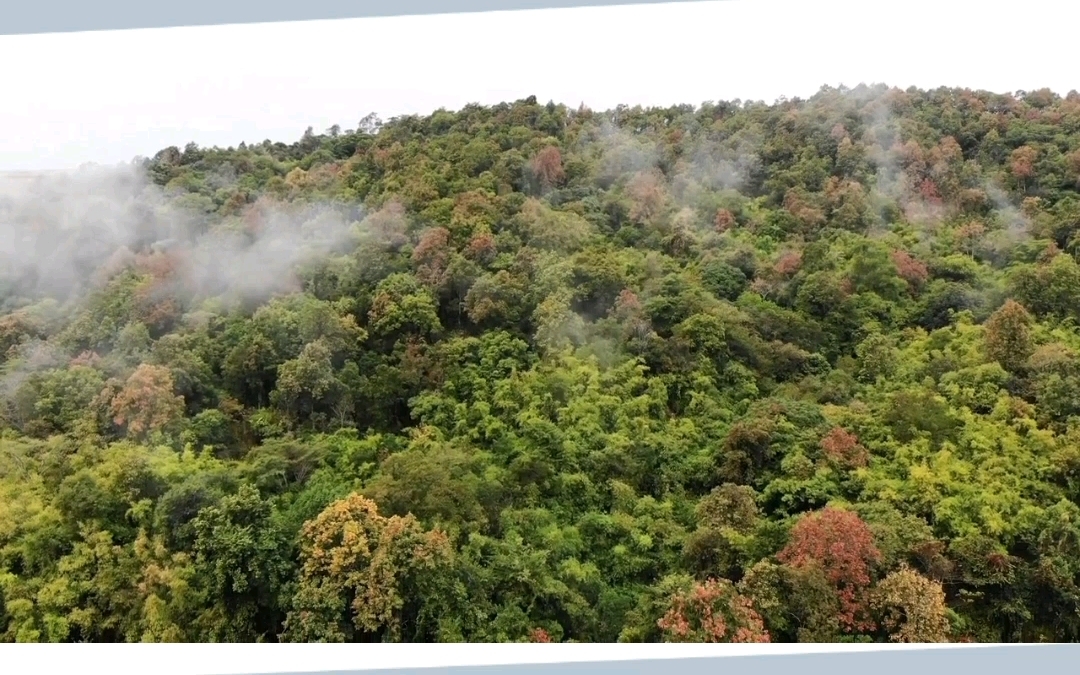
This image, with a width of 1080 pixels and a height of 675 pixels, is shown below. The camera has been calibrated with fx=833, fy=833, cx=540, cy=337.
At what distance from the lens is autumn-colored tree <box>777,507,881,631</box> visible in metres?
6.34

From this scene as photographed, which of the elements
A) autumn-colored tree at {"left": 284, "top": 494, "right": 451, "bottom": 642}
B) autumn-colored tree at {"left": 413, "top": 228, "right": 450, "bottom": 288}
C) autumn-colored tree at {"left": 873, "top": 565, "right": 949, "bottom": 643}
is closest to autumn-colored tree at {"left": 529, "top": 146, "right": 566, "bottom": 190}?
autumn-colored tree at {"left": 413, "top": 228, "right": 450, "bottom": 288}

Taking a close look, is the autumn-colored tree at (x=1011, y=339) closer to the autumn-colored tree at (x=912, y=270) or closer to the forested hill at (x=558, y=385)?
the forested hill at (x=558, y=385)

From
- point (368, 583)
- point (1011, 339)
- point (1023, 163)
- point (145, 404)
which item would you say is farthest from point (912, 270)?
point (145, 404)

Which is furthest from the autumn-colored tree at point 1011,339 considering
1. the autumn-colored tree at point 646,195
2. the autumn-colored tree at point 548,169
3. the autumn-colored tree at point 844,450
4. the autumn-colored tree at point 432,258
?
the autumn-colored tree at point 432,258

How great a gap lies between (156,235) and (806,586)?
8667 mm

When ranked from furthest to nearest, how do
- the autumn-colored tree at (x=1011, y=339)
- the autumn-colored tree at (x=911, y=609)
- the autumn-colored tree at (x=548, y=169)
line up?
1. the autumn-colored tree at (x=548, y=169)
2. the autumn-colored tree at (x=1011, y=339)
3. the autumn-colored tree at (x=911, y=609)

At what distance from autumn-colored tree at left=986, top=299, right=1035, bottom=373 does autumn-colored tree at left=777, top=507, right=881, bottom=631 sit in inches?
112

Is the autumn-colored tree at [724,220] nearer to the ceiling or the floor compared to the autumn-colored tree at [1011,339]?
nearer to the ceiling

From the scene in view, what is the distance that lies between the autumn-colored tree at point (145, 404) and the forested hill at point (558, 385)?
4 centimetres

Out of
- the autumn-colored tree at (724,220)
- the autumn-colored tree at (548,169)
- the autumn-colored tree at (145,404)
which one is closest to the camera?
the autumn-colored tree at (145,404)

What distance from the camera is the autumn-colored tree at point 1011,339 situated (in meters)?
8.33

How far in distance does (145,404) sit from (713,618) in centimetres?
574

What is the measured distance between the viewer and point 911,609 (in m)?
6.26

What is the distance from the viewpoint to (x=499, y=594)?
278 inches
